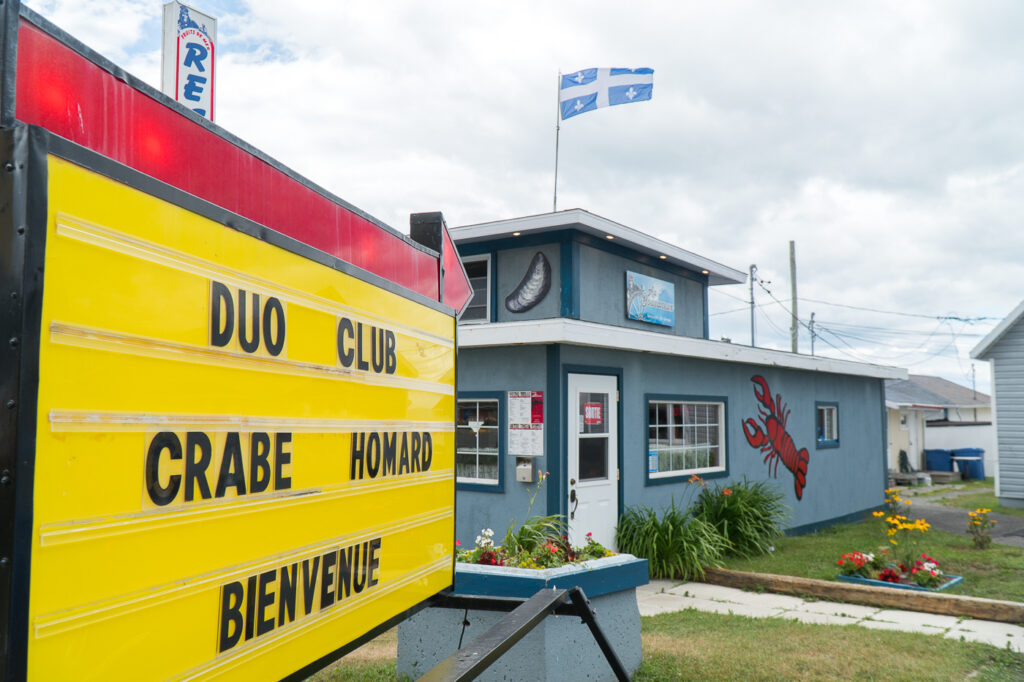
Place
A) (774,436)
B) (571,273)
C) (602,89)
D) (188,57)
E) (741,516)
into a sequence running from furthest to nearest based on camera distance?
(602,89) < (774,436) < (571,273) < (741,516) < (188,57)

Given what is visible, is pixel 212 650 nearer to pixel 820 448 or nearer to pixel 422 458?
pixel 422 458

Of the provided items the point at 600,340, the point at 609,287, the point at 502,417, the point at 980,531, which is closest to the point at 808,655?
the point at 600,340

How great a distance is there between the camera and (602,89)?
50.2 ft

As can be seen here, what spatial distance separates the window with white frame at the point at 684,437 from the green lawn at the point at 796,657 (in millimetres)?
4061

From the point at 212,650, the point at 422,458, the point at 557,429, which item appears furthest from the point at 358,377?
the point at 557,429

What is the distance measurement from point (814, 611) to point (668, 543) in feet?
7.45

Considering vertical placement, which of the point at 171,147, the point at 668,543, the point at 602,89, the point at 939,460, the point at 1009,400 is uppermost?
the point at 602,89

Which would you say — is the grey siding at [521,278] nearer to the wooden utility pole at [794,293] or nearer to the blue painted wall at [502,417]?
the blue painted wall at [502,417]

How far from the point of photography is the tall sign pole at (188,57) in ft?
14.5

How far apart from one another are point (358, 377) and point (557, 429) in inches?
272

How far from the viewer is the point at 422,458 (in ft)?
11.5

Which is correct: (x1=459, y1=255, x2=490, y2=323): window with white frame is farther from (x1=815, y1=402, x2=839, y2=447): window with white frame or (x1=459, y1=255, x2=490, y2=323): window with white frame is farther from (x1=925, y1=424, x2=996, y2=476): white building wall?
(x1=925, y1=424, x2=996, y2=476): white building wall

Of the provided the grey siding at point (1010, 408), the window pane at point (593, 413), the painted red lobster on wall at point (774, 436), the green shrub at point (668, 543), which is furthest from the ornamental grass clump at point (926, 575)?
the grey siding at point (1010, 408)

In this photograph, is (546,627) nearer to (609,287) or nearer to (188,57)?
(188,57)
